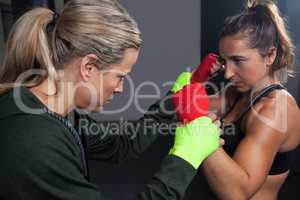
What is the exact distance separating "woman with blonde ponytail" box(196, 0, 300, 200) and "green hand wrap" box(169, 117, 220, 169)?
100 millimetres

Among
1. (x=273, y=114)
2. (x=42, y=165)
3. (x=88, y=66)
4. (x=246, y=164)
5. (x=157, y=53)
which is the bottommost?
(x=157, y=53)

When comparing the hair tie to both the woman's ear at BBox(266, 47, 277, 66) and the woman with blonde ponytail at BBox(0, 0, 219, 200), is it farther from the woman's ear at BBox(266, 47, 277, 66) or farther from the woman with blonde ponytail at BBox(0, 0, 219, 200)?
the woman's ear at BBox(266, 47, 277, 66)

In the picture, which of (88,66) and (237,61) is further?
(237,61)

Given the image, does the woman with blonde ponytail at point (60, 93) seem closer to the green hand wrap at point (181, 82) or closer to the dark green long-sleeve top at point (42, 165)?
the dark green long-sleeve top at point (42, 165)

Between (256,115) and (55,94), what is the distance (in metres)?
0.64

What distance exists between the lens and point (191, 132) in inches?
32.7

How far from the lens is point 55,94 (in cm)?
74

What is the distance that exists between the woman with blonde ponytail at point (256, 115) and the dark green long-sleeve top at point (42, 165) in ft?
0.87

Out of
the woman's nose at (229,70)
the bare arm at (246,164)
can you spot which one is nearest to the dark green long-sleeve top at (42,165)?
the bare arm at (246,164)

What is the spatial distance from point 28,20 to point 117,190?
1.69 m

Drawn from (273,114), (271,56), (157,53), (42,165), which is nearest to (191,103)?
(273,114)

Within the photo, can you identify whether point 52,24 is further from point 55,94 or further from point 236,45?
point 236,45

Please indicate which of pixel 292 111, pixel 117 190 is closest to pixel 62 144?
pixel 292 111

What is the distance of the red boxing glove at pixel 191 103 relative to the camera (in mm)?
919
